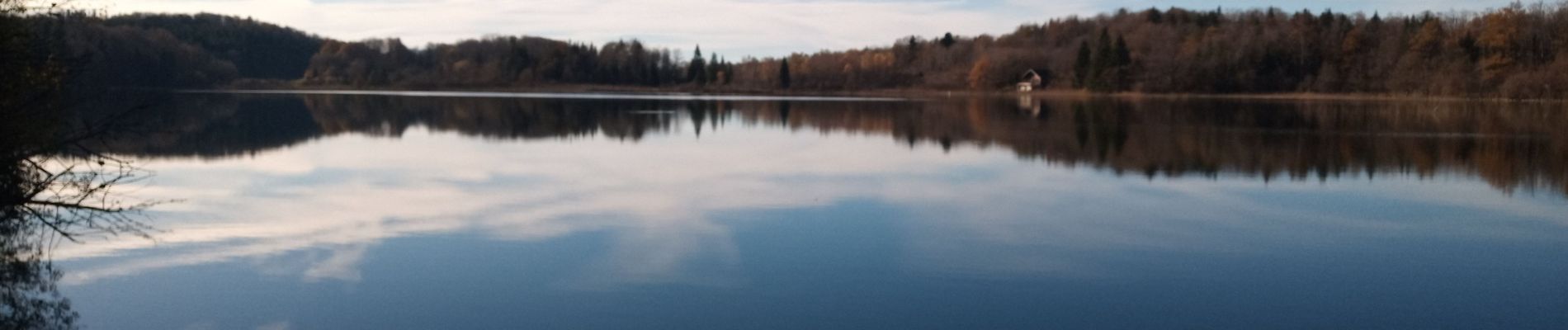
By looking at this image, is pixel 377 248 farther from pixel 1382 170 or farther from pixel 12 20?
pixel 1382 170

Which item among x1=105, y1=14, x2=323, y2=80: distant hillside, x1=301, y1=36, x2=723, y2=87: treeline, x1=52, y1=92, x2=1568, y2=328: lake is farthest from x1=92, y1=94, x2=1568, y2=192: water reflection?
x1=105, y1=14, x2=323, y2=80: distant hillside

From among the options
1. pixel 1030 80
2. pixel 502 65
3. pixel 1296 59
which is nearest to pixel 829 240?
pixel 1296 59

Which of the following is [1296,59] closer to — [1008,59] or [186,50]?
[1008,59]

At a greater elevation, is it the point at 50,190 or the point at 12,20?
the point at 12,20

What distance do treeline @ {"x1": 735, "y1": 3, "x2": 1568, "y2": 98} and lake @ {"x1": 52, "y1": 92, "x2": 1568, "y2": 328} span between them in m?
47.6

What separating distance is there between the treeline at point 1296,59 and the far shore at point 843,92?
81 centimetres

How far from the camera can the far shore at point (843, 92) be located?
218 feet

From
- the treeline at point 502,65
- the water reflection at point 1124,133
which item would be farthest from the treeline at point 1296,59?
the water reflection at point 1124,133

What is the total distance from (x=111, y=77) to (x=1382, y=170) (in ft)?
222

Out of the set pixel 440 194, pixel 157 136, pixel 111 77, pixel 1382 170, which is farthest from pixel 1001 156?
pixel 111 77

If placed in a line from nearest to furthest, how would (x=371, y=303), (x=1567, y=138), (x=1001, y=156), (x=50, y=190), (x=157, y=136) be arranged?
(x=371, y=303) → (x=50, y=190) → (x=1001, y=156) → (x=157, y=136) → (x=1567, y=138)

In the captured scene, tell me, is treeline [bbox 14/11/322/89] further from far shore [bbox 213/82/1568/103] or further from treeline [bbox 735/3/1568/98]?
treeline [bbox 735/3/1568/98]

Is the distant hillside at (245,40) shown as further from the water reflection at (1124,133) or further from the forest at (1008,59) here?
the water reflection at (1124,133)

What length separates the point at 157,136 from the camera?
69.4 ft
